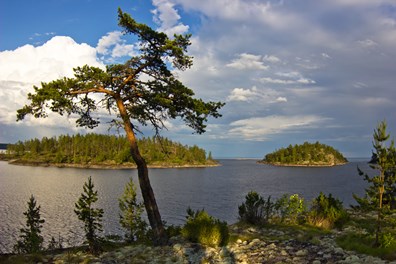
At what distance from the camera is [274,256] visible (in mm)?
12781

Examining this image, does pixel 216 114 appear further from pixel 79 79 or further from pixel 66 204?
pixel 66 204

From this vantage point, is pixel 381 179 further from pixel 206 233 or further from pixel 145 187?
pixel 145 187

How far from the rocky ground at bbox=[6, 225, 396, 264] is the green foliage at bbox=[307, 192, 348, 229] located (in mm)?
2855

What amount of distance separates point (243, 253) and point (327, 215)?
29.9ft

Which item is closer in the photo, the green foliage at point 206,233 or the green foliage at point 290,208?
the green foliage at point 206,233

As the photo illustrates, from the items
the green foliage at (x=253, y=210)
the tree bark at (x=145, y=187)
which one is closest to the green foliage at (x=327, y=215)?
the green foliage at (x=253, y=210)

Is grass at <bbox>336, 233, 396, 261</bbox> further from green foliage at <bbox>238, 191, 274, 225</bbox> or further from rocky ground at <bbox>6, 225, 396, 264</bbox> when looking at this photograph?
green foliage at <bbox>238, 191, 274, 225</bbox>

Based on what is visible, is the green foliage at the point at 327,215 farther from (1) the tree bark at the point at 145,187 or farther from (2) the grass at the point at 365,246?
(1) the tree bark at the point at 145,187

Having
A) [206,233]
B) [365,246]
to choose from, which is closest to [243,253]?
[206,233]

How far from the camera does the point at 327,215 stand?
66.7 ft

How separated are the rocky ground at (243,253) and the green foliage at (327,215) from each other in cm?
286

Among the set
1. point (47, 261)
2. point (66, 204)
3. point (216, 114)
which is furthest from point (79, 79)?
point (66, 204)

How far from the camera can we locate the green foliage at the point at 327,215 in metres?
19.9

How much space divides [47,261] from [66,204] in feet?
152
